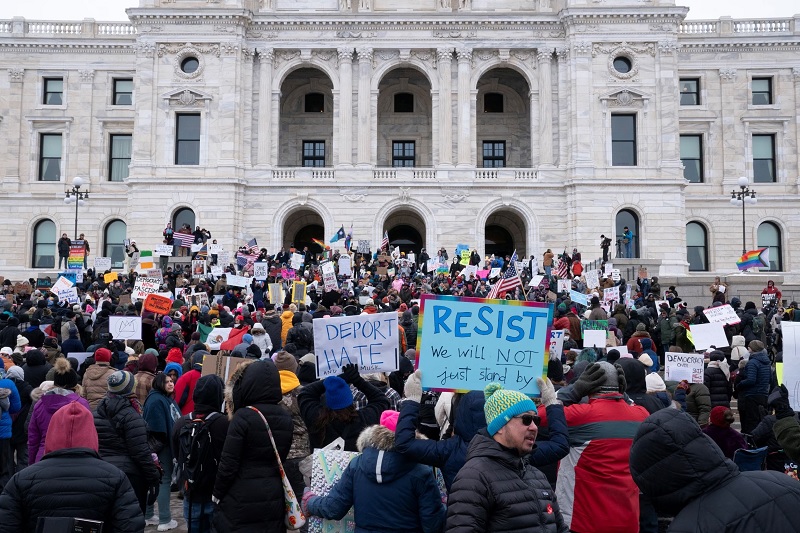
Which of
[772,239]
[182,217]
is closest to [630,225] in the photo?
[772,239]

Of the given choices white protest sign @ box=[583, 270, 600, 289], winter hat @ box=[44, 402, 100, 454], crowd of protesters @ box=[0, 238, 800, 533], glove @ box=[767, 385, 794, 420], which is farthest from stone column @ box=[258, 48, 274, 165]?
winter hat @ box=[44, 402, 100, 454]

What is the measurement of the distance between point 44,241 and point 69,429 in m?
43.1

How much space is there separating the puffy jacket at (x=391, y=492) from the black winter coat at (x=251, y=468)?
910mm

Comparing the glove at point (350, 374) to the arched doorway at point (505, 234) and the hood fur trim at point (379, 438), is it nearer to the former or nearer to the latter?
the hood fur trim at point (379, 438)

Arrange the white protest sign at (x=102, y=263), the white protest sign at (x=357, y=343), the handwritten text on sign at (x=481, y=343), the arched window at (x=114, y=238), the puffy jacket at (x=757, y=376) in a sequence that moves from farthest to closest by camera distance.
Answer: the arched window at (x=114, y=238)
the white protest sign at (x=102, y=263)
the puffy jacket at (x=757, y=376)
the white protest sign at (x=357, y=343)
the handwritten text on sign at (x=481, y=343)

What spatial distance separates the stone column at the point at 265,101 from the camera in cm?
3881

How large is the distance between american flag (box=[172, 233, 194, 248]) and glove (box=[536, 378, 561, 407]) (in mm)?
27759

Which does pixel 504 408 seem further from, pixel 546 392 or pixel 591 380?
pixel 591 380

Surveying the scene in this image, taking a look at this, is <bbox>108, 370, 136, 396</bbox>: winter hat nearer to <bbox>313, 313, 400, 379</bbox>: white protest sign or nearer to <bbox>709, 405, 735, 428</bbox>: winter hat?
<bbox>313, 313, 400, 379</bbox>: white protest sign

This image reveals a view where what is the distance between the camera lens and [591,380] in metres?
6.33

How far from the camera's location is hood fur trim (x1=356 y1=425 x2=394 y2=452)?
5355 millimetres

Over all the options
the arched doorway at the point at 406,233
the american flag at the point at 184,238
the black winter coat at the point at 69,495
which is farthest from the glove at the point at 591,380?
the arched doorway at the point at 406,233

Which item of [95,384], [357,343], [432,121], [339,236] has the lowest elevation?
[95,384]

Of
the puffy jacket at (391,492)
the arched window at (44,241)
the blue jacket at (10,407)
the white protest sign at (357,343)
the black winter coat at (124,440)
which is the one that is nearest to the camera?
the puffy jacket at (391,492)
